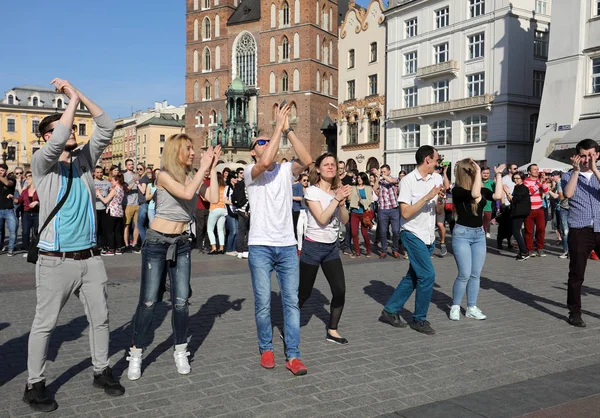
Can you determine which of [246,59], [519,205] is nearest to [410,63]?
[246,59]

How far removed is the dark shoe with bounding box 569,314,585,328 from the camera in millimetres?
6779

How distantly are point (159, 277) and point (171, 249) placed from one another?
10.8 inches

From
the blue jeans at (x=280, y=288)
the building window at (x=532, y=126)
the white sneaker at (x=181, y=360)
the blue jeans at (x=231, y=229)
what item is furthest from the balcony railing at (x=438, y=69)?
the white sneaker at (x=181, y=360)

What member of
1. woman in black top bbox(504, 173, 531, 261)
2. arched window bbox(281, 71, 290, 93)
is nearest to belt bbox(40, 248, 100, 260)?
woman in black top bbox(504, 173, 531, 261)

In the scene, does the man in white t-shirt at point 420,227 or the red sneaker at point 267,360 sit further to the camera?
the man in white t-shirt at point 420,227

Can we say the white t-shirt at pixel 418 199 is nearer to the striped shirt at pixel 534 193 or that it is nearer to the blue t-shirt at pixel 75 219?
the blue t-shirt at pixel 75 219

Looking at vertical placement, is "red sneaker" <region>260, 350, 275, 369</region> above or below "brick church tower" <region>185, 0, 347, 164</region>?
below

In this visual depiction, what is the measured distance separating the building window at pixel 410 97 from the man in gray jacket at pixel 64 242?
42443 mm

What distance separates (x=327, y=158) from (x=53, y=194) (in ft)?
8.93

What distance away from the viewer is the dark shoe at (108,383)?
438cm

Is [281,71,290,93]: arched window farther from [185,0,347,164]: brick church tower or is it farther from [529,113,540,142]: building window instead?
[529,113,540,142]: building window

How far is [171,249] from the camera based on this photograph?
485cm

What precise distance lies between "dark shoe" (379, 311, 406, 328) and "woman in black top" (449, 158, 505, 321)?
744 mm

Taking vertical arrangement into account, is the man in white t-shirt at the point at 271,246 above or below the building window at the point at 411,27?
below
